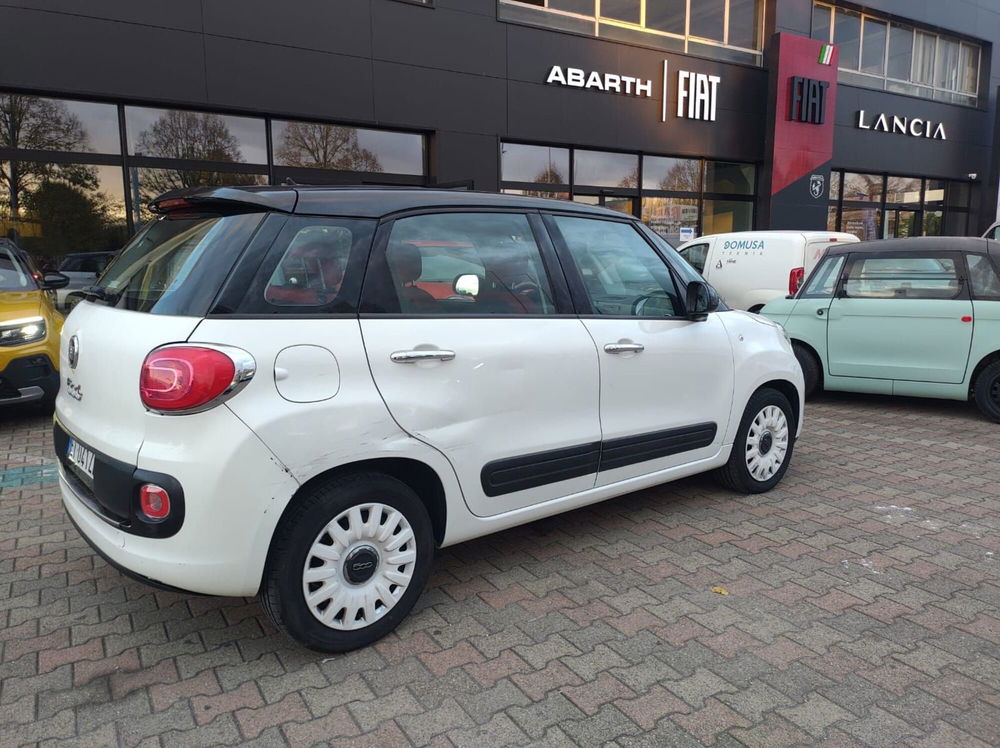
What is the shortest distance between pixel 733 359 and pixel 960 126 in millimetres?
19617

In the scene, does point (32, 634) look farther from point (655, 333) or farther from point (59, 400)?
point (655, 333)

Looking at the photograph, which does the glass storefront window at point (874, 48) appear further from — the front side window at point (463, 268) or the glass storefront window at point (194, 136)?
the front side window at point (463, 268)

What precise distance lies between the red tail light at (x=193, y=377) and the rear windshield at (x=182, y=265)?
177 millimetres

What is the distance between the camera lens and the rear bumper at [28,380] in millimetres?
5793

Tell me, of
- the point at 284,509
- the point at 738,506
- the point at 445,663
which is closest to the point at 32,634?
the point at 284,509

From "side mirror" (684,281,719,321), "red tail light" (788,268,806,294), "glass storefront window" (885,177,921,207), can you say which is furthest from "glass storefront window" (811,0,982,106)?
"side mirror" (684,281,719,321)

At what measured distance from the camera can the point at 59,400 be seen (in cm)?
312

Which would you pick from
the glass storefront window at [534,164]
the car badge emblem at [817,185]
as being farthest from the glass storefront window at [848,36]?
the glass storefront window at [534,164]

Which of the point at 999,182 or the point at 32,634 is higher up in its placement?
the point at 999,182

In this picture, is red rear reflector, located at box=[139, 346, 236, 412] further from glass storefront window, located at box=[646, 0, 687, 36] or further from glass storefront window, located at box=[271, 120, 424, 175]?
glass storefront window, located at box=[646, 0, 687, 36]

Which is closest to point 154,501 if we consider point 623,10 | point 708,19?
point 623,10

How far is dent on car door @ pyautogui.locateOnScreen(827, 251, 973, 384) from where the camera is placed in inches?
252

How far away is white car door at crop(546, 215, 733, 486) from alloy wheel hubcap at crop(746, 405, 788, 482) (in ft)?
1.20

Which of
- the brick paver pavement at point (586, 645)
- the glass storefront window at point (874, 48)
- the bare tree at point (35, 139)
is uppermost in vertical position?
the glass storefront window at point (874, 48)
